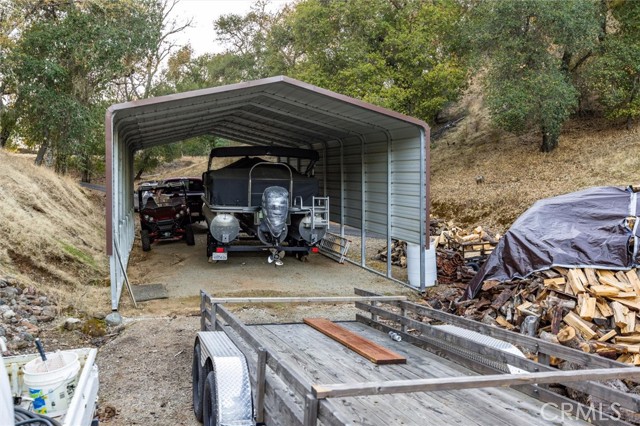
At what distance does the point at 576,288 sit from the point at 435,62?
52.2 feet

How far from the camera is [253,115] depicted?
42.5 feet

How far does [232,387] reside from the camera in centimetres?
361

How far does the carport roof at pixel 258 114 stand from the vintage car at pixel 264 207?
109cm

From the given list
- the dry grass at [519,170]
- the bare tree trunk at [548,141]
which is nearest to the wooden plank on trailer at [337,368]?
the dry grass at [519,170]

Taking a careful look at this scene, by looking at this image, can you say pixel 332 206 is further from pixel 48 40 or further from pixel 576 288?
pixel 48 40

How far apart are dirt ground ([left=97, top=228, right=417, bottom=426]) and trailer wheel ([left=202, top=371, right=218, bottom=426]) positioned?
1.88 ft

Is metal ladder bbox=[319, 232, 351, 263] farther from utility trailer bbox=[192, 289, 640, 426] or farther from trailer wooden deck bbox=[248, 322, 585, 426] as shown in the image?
trailer wooden deck bbox=[248, 322, 585, 426]

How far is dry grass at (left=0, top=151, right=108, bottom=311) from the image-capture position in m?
8.56

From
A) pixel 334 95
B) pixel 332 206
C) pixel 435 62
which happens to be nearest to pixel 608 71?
Answer: pixel 435 62

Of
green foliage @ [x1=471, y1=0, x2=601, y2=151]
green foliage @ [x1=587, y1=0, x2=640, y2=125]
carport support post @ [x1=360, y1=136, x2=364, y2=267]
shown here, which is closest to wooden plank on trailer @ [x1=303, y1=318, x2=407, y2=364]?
carport support post @ [x1=360, y1=136, x2=364, y2=267]

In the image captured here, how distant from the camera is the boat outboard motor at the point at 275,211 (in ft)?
35.2

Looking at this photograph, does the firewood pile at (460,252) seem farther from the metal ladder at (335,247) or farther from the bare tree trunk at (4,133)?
the bare tree trunk at (4,133)

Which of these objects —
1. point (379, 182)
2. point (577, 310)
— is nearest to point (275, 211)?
point (379, 182)

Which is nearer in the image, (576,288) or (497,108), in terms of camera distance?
(576,288)
